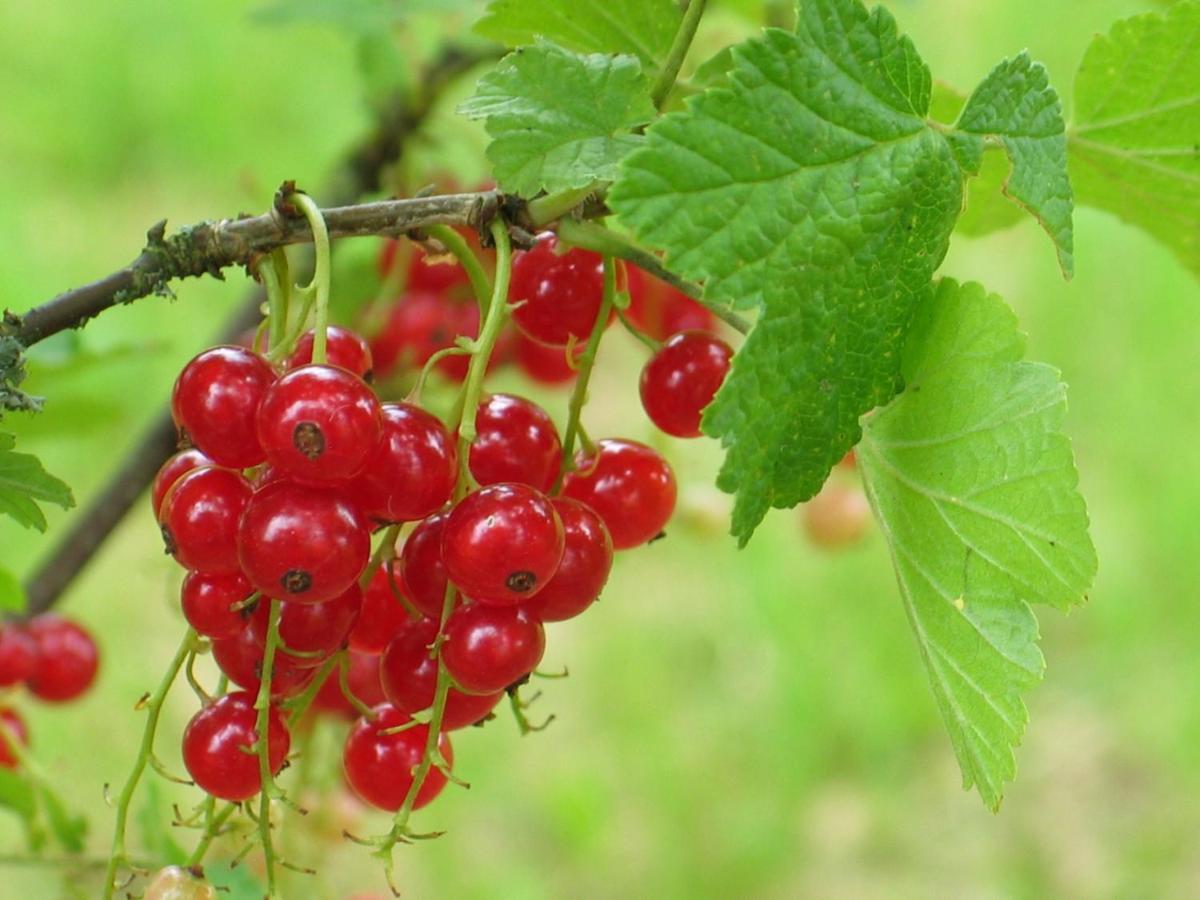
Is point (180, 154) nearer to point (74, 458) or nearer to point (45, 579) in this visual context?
point (74, 458)

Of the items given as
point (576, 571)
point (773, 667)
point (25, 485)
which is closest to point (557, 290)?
point (576, 571)

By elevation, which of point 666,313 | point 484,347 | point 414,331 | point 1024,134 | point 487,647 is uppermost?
point 1024,134

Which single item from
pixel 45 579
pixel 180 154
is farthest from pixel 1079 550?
pixel 180 154

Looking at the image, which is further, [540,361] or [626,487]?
[540,361]

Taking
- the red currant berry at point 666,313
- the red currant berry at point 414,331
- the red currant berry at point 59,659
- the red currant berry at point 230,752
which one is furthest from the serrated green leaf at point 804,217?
the red currant berry at point 59,659

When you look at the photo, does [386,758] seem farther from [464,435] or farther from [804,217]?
[804,217]

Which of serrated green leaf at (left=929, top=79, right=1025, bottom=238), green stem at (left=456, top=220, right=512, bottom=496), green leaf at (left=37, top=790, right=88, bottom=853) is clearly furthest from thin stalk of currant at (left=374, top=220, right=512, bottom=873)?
green leaf at (left=37, top=790, right=88, bottom=853)

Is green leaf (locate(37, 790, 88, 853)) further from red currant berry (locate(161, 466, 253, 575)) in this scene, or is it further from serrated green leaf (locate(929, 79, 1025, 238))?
serrated green leaf (locate(929, 79, 1025, 238))
